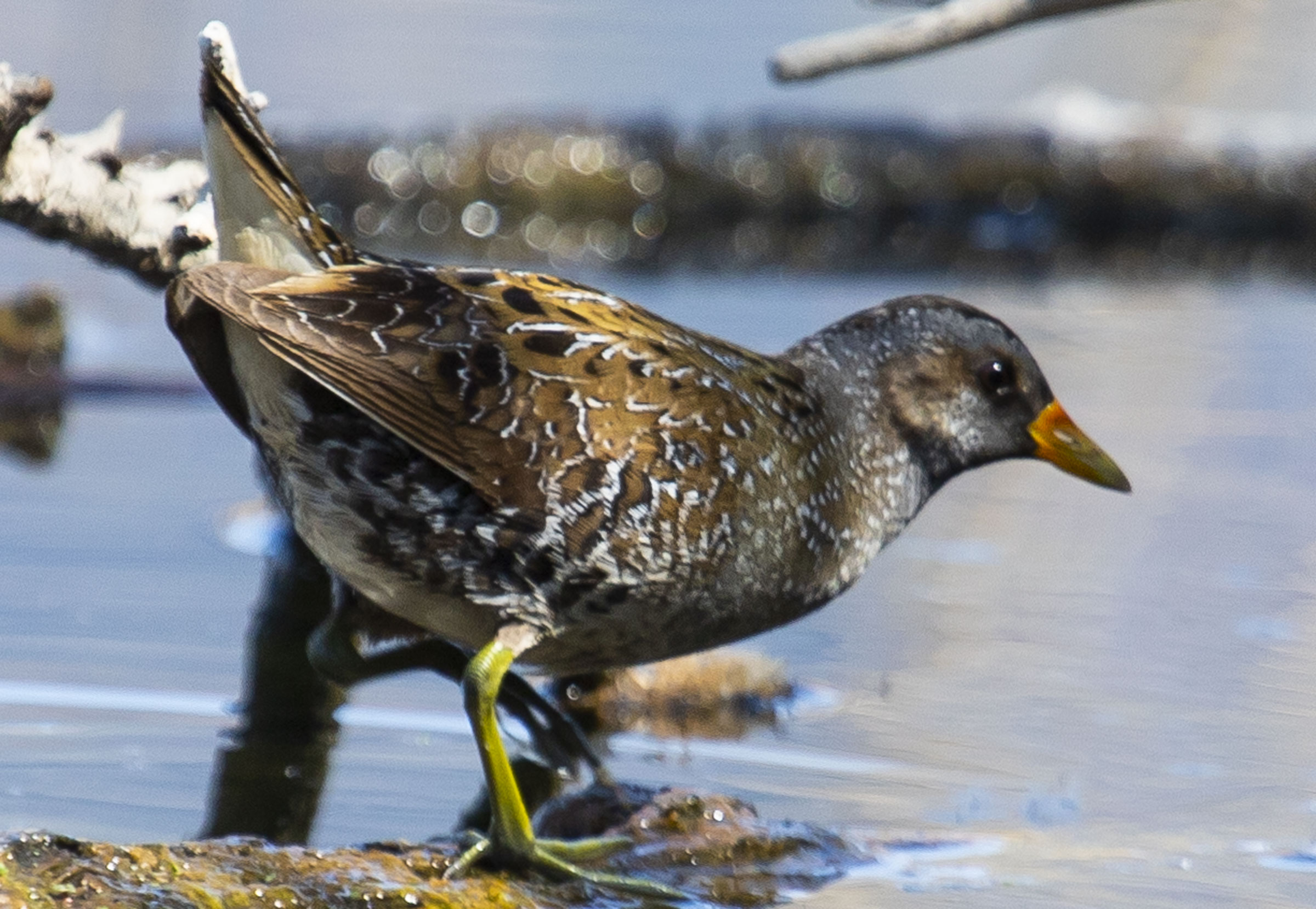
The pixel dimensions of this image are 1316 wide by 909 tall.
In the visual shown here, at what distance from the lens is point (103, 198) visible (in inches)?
184

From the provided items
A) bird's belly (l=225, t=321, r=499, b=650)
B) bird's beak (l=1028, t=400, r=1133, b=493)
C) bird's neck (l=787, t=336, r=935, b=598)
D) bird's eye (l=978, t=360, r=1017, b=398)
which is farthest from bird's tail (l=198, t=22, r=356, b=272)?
bird's beak (l=1028, t=400, r=1133, b=493)

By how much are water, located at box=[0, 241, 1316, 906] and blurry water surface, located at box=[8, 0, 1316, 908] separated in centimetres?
1

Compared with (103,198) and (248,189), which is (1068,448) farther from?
(103,198)

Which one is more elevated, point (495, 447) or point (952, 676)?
point (495, 447)

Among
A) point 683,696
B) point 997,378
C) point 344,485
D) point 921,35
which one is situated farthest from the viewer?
point 683,696

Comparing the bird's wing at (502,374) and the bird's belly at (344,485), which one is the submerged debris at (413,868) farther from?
the bird's wing at (502,374)

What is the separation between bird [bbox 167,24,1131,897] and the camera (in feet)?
12.2

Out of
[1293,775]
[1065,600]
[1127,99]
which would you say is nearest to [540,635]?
[1293,775]

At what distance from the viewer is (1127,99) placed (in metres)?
13.0

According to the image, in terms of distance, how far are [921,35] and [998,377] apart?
28.4 inches

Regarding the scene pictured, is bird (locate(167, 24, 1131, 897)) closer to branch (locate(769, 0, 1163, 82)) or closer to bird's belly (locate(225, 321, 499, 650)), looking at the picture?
bird's belly (locate(225, 321, 499, 650))

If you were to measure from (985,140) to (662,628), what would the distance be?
775 cm

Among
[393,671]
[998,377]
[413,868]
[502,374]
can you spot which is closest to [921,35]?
[998,377]

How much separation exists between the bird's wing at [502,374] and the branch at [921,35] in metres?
0.79
